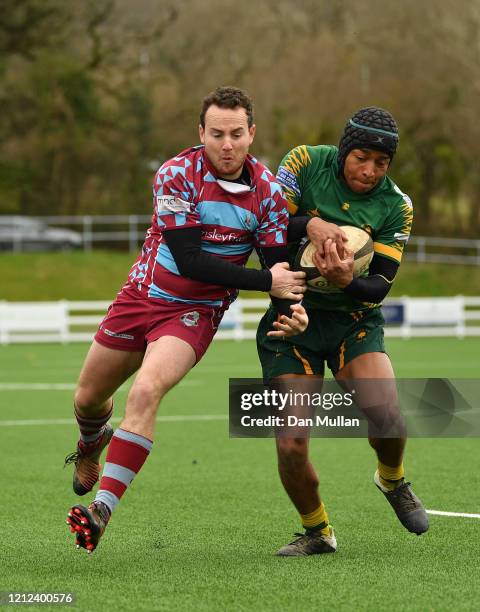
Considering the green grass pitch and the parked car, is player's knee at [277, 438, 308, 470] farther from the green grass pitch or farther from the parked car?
the parked car

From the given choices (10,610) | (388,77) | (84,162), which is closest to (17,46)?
(84,162)

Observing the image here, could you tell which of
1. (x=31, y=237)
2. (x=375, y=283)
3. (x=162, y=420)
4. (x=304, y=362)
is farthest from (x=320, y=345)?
(x=31, y=237)

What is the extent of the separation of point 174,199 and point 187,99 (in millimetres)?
47774

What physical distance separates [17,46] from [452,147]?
17.8 metres

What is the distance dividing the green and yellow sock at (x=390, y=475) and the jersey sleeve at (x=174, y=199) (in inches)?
71.4

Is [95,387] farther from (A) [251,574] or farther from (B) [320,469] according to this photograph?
(B) [320,469]

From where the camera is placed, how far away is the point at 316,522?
6.68m

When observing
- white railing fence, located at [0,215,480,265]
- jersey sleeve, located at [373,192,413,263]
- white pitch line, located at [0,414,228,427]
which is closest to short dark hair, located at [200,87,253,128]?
jersey sleeve, located at [373,192,413,263]

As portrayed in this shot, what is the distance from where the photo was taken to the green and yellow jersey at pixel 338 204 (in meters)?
6.63

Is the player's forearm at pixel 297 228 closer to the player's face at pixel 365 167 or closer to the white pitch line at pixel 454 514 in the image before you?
the player's face at pixel 365 167

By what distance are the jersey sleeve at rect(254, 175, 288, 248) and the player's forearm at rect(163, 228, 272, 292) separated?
0.90 feet

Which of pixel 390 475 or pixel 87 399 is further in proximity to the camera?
pixel 87 399

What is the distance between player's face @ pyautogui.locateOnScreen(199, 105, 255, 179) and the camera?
6.27 metres

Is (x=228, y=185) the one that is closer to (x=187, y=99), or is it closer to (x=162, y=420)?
(x=162, y=420)
